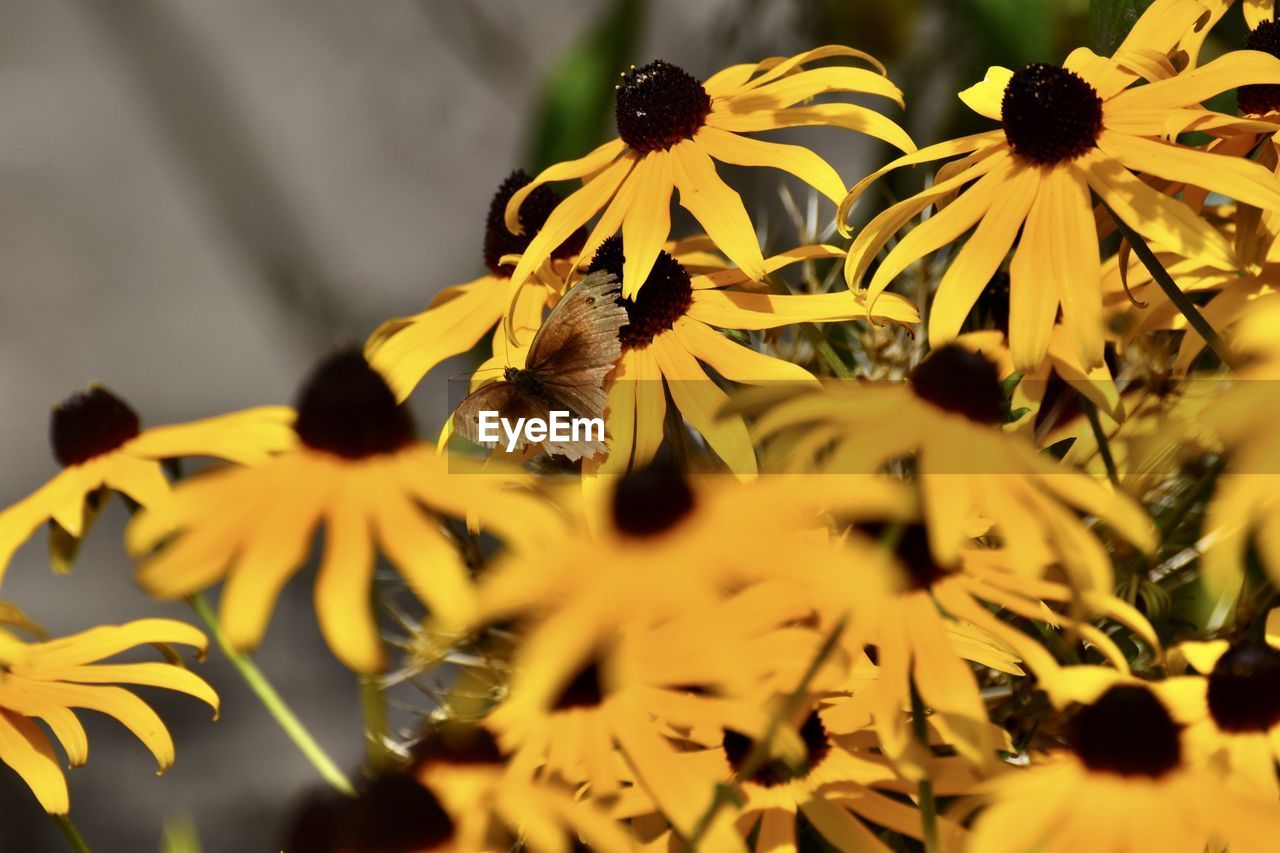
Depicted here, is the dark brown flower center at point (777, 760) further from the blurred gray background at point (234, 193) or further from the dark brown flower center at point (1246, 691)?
the blurred gray background at point (234, 193)

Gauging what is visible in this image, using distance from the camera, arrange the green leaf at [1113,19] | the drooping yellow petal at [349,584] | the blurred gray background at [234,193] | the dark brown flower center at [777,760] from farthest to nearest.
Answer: the blurred gray background at [234,193] → the green leaf at [1113,19] → the dark brown flower center at [777,760] → the drooping yellow petal at [349,584]

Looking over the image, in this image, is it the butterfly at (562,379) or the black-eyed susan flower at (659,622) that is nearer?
the black-eyed susan flower at (659,622)

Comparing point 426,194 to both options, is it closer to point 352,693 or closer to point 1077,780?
point 352,693

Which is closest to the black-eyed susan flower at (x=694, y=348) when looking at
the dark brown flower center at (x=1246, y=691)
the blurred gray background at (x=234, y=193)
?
the dark brown flower center at (x=1246, y=691)

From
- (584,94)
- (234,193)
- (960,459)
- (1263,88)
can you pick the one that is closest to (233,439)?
(960,459)

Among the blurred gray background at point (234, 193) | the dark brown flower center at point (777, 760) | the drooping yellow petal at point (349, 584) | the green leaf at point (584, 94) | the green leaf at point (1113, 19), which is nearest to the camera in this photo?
the drooping yellow petal at point (349, 584)

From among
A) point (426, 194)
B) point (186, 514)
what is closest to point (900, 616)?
point (186, 514)
